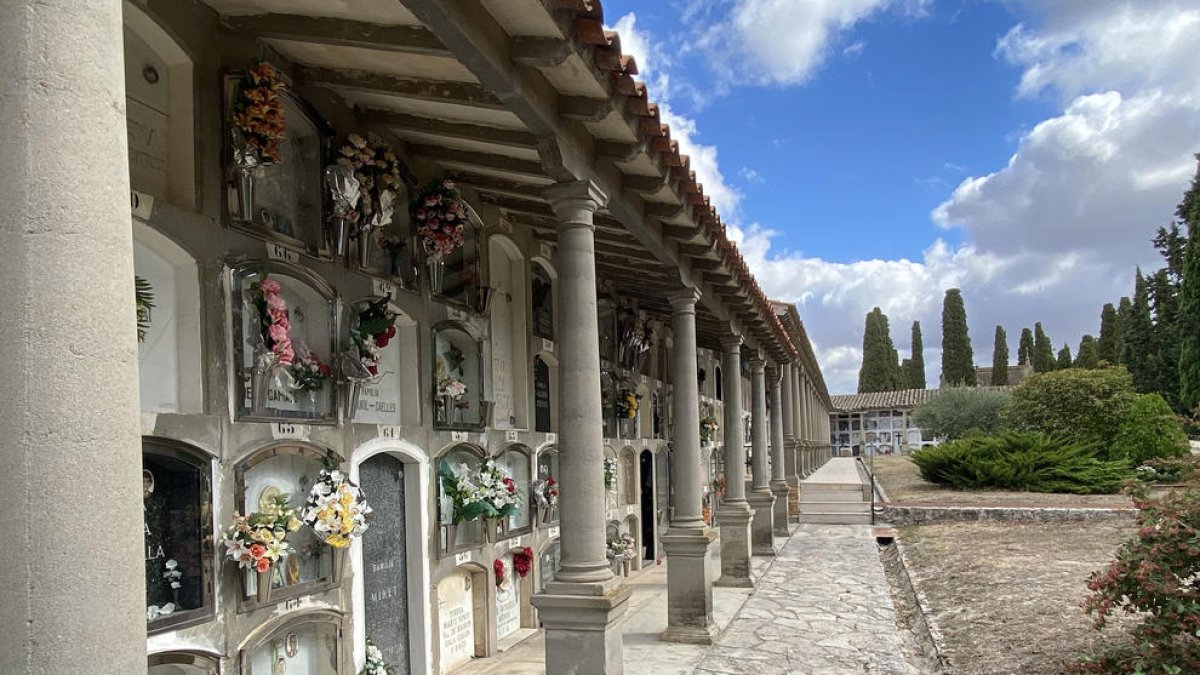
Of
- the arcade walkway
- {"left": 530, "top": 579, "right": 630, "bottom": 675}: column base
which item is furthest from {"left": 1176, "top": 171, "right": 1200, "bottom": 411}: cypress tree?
{"left": 530, "top": 579, "right": 630, "bottom": 675}: column base

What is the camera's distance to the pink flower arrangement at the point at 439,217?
6.61 meters

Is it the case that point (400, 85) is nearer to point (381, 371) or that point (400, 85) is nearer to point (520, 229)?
point (381, 371)

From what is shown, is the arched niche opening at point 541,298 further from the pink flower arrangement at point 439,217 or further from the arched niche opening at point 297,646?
the arched niche opening at point 297,646

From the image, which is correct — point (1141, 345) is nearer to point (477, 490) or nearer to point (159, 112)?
point (477, 490)

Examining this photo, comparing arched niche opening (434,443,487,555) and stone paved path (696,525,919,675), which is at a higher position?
arched niche opening (434,443,487,555)

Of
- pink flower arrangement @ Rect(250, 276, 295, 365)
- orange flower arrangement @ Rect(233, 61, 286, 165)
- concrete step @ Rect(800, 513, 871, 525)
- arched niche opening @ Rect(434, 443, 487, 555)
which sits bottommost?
concrete step @ Rect(800, 513, 871, 525)

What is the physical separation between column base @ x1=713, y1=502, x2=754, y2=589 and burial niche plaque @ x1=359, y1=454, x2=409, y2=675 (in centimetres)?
530

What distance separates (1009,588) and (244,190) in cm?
842

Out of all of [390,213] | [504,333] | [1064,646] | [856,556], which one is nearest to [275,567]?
[390,213]

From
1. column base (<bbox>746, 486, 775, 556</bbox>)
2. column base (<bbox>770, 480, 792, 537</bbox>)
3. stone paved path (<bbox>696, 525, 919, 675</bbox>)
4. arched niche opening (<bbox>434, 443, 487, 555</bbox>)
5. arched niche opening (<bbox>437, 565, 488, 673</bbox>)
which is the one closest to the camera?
arched niche opening (<bbox>434, 443, 487, 555</bbox>)

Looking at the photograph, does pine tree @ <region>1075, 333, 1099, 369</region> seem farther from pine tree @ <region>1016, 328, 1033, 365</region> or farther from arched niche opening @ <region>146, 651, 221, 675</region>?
arched niche opening @ <region>146, 651, 221, 675</region>

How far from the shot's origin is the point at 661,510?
45.4 ft

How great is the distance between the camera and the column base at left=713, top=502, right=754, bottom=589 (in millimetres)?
11000

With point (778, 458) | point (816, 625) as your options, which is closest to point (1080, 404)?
point (778, 458)
